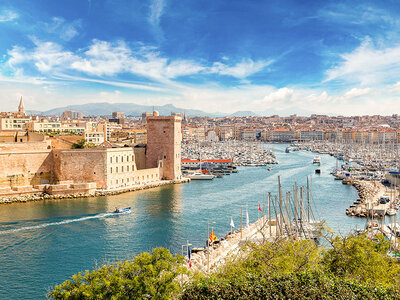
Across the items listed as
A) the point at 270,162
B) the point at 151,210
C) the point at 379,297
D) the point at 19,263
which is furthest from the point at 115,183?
the point at 270,162

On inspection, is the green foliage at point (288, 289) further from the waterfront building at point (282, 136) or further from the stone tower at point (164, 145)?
the waterfront building at point (282, 136)

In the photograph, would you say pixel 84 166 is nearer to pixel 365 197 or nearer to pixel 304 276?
pixel 365 197

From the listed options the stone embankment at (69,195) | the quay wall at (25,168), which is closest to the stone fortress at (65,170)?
the quay wall at (25,168)

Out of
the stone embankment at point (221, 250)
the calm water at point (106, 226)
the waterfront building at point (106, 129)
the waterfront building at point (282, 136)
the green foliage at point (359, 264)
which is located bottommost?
the calm water at point (106, 226)

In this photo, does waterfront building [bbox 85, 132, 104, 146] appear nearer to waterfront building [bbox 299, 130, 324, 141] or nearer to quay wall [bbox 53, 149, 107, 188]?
Answer: quay wall [bbox 53, 149, 107, 188]

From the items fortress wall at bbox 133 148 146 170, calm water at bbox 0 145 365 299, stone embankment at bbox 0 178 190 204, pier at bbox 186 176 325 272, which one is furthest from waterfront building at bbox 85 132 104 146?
pier at bbox 186 176 325 272

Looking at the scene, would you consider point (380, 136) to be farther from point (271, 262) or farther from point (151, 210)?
point (271, 262)

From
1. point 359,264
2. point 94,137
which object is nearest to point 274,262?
point 359,264
